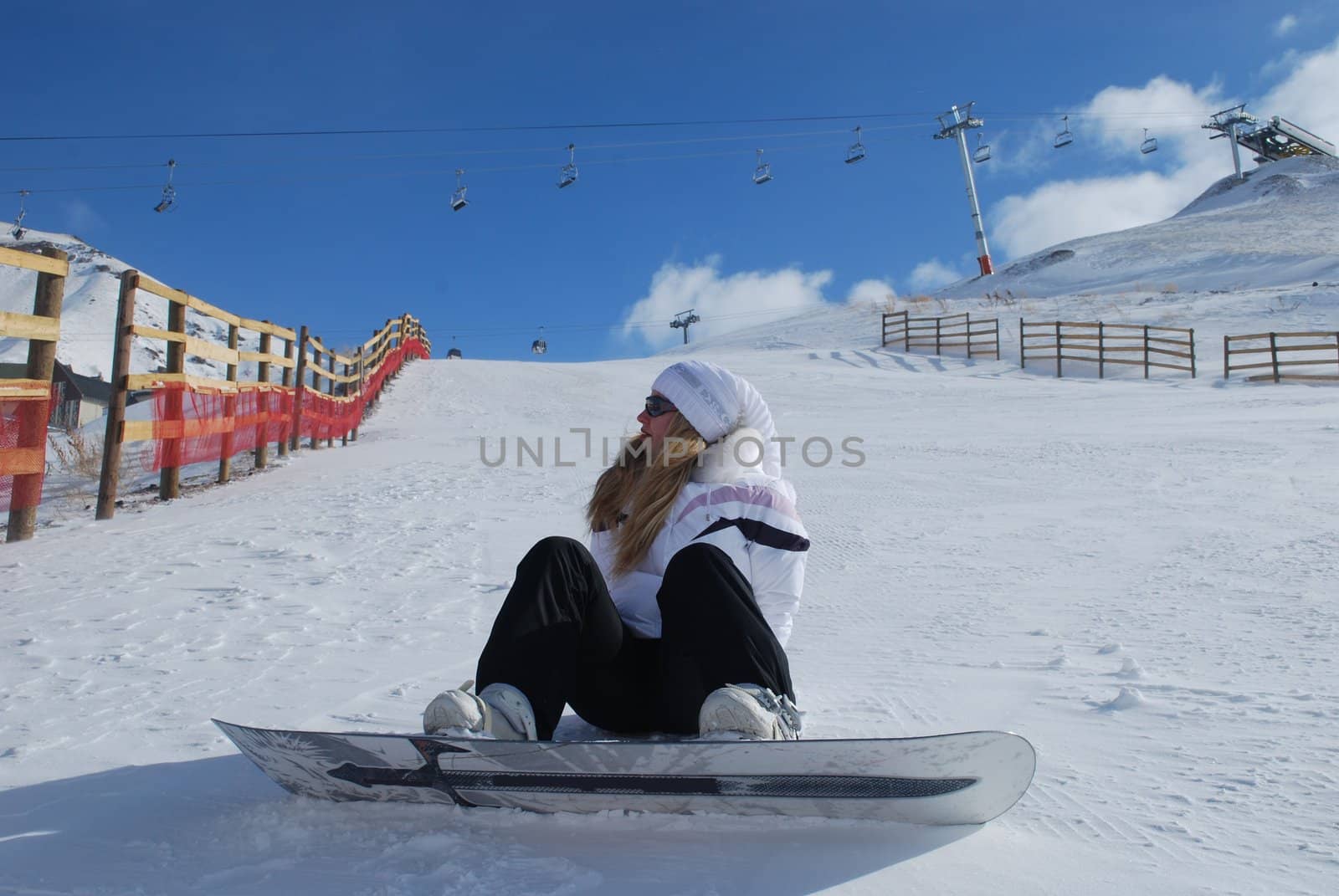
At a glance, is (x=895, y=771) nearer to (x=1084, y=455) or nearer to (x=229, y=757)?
(x=229, y=757)

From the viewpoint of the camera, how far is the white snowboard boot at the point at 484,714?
5.32 ft

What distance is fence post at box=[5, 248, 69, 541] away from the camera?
→ 4648 millimetres

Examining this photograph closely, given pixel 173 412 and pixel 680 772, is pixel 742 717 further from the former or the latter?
pixel 173 412

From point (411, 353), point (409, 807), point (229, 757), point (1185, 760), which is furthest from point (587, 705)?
point (411, 353)

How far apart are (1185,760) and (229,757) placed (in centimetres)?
209

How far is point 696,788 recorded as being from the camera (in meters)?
1.57

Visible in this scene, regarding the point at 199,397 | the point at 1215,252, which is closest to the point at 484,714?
the point at 199,397

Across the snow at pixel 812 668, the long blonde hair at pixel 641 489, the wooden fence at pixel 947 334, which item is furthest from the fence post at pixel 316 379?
the wooden fence at pixel 947 334

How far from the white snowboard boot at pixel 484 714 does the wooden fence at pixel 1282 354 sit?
20.7m

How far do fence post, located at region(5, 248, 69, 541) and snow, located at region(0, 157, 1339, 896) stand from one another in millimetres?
142

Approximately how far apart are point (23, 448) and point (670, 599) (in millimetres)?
4348

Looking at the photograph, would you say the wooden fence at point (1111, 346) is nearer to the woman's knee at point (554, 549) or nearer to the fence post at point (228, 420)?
the fence post at point (228, 420)

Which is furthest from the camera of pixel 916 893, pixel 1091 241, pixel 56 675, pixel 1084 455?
pixel 1091 241

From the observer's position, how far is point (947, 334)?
26.7m
